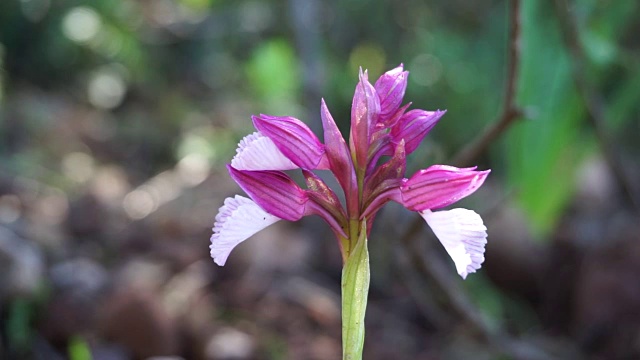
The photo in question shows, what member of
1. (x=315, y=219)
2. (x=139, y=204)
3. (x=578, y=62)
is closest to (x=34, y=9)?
(x=139, y=204)

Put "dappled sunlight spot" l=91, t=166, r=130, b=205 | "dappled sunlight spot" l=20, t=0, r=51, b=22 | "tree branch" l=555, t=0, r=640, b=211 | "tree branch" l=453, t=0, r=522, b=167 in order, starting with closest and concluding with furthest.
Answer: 1. "tree branch" l=453, t=0, r=522, b=167
2. "tree branch" l=555, t=0, r=640, b=211
3. "dappled sunlight spot" l=91, t=166, r=130, b=205
4. "dappled sunlight spot" l=20, t=0, r=51, b=22

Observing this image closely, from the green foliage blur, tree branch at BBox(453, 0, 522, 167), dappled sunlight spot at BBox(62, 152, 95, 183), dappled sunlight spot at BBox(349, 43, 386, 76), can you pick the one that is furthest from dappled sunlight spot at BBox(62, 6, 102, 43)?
tree branch at BBox(453, 0, 522, 167)

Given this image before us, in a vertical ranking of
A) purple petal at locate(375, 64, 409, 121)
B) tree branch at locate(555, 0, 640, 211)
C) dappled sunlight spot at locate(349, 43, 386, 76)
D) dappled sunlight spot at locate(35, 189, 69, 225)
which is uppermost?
dappled sunlight spot at locate(349, 43, 386, 76)

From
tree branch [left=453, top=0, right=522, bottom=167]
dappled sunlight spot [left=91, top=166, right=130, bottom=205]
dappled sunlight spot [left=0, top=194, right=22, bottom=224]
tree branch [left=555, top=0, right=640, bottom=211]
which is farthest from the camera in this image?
dappled sunlight spot [left=91, top=166, right=130, bottom=205]

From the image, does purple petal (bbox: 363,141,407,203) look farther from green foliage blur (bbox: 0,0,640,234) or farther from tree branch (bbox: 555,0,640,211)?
tree branch (bbox: 555,0,640,211)

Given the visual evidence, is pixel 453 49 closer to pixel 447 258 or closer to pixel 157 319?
pixel 447 258

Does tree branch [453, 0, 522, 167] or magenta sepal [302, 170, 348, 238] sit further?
tree branch [453, 0, 522, 167]

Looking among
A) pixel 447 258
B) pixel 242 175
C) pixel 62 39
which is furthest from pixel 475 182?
pixel 62 39
